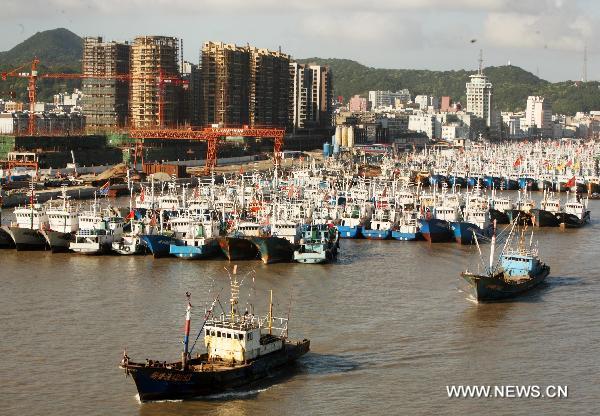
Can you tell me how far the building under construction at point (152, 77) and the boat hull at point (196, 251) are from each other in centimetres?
9340

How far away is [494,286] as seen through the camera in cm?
4350

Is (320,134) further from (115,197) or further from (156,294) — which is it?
(156,294)

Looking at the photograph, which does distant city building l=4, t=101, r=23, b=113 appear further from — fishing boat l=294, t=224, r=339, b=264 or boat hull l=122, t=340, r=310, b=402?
boat hull l=122, t=340, r=310, b=402

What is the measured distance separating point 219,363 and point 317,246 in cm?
2370

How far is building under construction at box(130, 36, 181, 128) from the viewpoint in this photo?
14938 cm

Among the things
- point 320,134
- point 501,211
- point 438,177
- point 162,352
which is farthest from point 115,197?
point 320,134

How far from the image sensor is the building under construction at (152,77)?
490 feet

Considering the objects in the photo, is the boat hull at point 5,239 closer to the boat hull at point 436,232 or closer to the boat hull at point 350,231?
the boat hull at point 350,231

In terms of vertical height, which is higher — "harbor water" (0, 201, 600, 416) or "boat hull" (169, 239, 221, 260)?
"boat hull" (169, 239, 221, 260)

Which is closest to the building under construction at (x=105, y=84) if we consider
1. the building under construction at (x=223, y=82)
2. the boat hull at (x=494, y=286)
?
the building under construction at (x=223, y=82)

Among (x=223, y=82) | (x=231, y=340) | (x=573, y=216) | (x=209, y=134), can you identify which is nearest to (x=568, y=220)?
(x=573, y=216)

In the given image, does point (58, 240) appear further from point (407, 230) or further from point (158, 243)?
point (407, 230)

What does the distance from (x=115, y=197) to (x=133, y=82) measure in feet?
209

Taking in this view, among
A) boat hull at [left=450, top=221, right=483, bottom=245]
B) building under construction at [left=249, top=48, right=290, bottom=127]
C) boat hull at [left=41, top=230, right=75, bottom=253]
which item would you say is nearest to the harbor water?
boat hull at [left=41, top=230, right=75, bottom=253]
